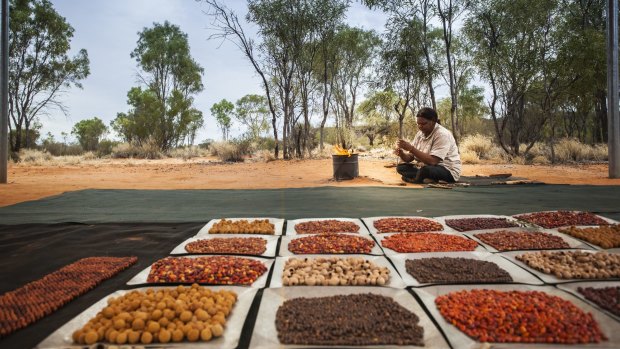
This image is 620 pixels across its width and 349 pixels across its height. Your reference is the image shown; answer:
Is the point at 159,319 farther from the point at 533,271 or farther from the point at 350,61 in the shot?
the point at 350,61

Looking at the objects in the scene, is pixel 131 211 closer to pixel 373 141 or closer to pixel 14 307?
pixel 14 307

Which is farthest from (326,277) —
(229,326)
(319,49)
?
(319,49)

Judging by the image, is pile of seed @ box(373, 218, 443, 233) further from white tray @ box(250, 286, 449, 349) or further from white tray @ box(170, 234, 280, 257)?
white tray @ box(250, 286, 449, 349)

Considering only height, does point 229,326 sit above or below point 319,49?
below

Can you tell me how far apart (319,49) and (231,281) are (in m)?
16.5

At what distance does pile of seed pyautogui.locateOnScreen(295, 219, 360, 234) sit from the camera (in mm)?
3152

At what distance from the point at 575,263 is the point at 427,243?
0.84 meters

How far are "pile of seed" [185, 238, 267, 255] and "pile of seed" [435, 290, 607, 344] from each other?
126 cm

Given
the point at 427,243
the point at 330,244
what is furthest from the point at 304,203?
the point at 427,243

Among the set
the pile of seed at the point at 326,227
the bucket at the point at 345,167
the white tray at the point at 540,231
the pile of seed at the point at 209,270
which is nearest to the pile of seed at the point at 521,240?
the white tray at the point at 540,231

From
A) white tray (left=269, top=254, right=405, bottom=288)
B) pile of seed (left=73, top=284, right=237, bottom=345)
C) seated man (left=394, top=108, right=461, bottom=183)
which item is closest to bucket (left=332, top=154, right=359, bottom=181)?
→ seated man (left=394, top=108, right=461, bottom=183)

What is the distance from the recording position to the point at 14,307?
1745mm

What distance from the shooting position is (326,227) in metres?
3.24

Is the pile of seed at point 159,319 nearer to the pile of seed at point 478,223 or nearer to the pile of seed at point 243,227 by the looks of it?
the pile of seed at point 243,227
